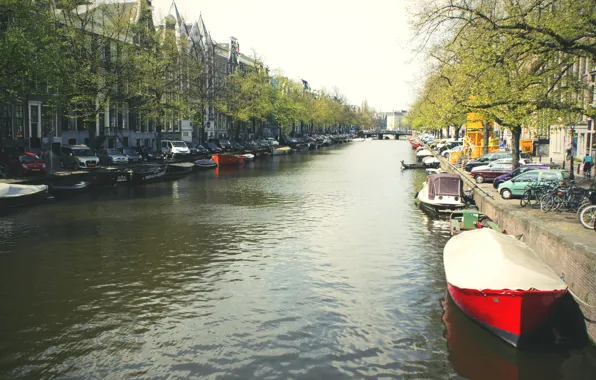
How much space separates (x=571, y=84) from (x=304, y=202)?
639 inches

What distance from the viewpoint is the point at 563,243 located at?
1462 centimetres

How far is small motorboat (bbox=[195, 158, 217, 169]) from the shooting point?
56.8m

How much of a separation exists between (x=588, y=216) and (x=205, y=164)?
1720 inches

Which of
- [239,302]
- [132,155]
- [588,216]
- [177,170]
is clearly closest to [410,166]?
[177,170]

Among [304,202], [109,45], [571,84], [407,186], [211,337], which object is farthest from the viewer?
[109,45]

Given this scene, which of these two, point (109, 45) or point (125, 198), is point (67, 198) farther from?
point (109, 45)

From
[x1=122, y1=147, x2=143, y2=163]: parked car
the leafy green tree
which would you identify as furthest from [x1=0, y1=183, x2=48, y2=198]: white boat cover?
[x1=122, y1=147, x2=143, y2=163]: parked car

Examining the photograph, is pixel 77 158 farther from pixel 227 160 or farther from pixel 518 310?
pixel 518 310

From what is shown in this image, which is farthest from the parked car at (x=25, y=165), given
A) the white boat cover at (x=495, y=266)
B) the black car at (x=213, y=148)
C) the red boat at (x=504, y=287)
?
the black car at (x=213, y=148)

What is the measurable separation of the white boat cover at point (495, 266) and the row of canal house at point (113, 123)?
35352mm

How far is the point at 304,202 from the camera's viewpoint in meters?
34.4

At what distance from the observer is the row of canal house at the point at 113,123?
48.3 meters

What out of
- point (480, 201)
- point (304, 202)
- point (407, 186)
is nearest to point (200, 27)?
point (407, 186)

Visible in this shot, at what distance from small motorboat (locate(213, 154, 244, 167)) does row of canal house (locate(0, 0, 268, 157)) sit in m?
8.34
